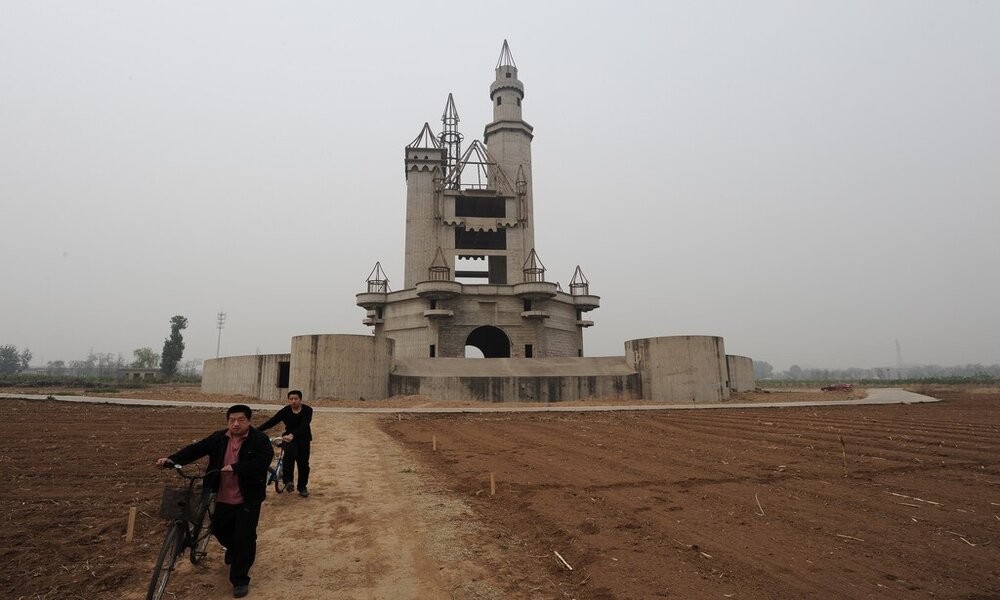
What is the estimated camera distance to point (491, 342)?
48031mm

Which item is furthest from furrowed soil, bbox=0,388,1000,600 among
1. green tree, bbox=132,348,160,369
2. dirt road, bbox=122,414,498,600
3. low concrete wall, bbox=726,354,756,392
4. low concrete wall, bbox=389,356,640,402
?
green tree, bbox=132,348,160,369

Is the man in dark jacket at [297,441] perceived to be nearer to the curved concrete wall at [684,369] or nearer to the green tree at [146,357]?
the curved concrete wall at [684,369]

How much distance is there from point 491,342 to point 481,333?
272cm

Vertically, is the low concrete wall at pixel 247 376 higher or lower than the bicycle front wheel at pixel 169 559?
higher

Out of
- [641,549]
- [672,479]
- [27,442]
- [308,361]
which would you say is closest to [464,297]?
[308,361]

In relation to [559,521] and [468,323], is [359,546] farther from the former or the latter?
[468,323]

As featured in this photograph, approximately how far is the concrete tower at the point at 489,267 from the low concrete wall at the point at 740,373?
43.2 feet

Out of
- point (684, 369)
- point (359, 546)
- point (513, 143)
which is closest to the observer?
point (359, 546)

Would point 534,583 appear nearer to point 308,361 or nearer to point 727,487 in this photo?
point 727,487

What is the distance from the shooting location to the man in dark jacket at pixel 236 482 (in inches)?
168

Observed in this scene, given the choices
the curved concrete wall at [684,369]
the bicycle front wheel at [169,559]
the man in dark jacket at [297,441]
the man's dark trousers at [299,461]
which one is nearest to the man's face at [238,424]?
the bicycle front wheel at [169,559]

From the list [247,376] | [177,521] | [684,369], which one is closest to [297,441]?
[177,521]

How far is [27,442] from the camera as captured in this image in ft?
36.1

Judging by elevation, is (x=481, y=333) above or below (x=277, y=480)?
above
